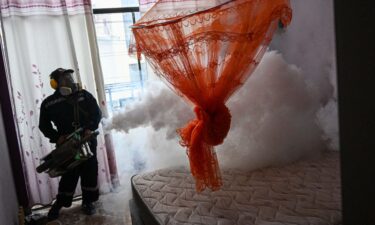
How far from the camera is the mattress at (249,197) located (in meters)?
1.44

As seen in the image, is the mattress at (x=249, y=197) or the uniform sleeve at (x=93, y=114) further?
the uniform sleeve at (x=93, y=114)

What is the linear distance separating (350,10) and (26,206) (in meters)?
2.99

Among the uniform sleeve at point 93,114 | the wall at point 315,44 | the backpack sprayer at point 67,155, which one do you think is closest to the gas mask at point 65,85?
the uniform sleeve at point 93,114

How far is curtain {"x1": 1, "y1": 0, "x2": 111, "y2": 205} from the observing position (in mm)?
2670

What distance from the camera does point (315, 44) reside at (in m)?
2.53

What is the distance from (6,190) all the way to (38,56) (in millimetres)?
1176

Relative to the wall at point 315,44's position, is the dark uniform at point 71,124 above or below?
below

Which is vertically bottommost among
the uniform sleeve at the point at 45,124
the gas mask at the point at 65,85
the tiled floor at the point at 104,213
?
the tiled floor at the point at 104,213

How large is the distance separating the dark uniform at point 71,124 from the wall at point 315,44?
5.99 feet

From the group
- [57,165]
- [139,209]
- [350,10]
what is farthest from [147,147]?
[350,10]

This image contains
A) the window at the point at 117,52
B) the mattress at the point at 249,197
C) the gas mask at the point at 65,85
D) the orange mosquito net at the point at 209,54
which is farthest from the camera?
the window at the point at 117,52

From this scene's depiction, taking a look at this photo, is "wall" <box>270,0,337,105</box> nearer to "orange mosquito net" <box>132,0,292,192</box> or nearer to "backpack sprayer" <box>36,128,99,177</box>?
"orange mosquito net" <box>132,0,292,192</box>

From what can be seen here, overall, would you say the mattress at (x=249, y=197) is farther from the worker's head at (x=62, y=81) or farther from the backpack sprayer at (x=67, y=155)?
the worker's head at (x=62, y=81)

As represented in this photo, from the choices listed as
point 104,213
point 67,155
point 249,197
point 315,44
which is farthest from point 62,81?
point 315,44
